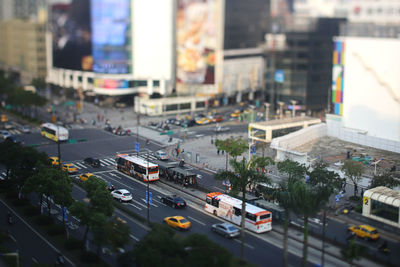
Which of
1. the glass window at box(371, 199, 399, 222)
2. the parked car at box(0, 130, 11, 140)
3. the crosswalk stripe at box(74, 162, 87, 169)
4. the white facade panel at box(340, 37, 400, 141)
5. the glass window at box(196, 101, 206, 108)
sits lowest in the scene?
the crosswalk stripe at box(74, 162, 87, 169)

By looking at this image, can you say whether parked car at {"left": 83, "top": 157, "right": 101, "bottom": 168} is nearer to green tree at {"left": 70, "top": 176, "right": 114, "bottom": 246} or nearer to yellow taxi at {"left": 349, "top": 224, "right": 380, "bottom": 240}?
green tree at {"left": 70, "top": 176, "right": 114, "bottom": 246}

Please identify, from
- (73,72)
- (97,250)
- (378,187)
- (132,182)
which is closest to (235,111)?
(73,72)

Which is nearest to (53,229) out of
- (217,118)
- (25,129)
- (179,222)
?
(179,222)

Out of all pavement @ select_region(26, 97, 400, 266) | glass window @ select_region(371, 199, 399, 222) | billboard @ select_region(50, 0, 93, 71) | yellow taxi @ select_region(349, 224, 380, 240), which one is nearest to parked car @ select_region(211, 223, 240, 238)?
pavement @ select_region(26, 97, 400, 266)

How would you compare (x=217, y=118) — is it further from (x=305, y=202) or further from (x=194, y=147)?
(x=305, y=202)

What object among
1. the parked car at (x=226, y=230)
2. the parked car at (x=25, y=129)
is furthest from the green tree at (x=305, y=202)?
the parked car at (x=25, y=129)
